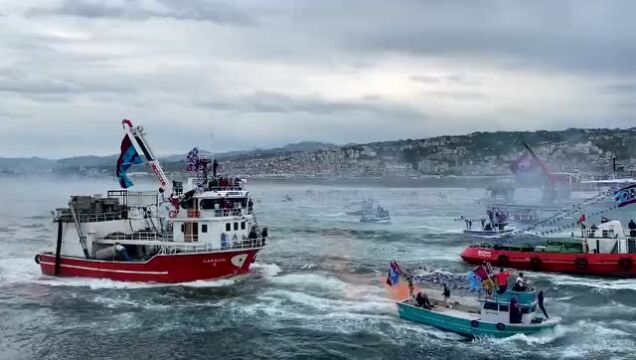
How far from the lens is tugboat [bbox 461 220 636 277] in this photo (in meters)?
62.8

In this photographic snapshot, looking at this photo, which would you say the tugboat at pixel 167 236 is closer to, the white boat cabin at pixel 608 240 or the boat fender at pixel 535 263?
the boat fender at pixel 535 263

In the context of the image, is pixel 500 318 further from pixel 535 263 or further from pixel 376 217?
pixel 376 217

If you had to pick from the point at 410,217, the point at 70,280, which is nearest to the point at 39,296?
the point at 70,280

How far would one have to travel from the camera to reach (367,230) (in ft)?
344

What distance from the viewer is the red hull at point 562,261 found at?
6253 centimetres

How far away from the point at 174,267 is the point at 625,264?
40.8m

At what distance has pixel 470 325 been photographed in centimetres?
4156

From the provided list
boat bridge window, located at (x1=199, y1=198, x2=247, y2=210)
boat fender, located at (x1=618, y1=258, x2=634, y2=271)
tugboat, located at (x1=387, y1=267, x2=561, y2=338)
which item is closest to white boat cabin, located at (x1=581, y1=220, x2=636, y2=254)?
boat fender, located at (x1=618, y1=258, x2=634, y2=271)

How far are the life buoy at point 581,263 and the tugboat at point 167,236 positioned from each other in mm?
29554

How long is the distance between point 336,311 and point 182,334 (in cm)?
1121

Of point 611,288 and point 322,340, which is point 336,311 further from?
point 611,288

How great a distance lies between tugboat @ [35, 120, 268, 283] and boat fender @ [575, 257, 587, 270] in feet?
97.0

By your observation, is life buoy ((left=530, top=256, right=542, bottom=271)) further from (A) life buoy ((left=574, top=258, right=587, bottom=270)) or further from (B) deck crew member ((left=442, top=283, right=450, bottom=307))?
(B) deck crew member ((left=442, top=283, right=450, bottom=307))

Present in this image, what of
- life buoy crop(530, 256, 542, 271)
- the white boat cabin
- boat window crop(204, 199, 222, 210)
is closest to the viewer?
boat window crop(204, 199, 222, 210)
